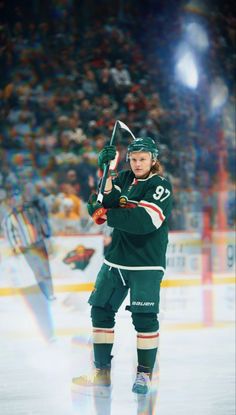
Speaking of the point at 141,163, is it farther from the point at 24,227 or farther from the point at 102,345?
the point at 24,227

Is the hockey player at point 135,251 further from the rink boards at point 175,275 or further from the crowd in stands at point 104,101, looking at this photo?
the crowd in stands at point 104,101

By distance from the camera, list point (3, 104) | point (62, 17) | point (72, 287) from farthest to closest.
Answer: point (62, 17), point (3, 104), point (72, 287)

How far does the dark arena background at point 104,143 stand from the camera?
423cm

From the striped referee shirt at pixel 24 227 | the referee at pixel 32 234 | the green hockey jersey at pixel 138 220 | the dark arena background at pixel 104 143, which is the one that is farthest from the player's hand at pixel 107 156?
the striped referee shirt at pixel 24 227

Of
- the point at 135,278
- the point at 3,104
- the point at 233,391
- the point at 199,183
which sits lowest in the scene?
the point at 199,183

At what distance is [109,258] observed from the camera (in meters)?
2.23

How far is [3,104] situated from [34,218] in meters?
1.93

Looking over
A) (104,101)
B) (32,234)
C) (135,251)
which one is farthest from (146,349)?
(104,101)

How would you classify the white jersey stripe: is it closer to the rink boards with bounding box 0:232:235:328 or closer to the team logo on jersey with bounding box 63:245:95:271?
the rink boards with bounding box 0:232:235:328

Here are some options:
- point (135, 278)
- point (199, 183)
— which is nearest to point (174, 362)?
point (135, 278)

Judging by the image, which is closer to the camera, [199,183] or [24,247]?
[24,247]

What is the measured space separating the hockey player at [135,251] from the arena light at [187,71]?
5554mm

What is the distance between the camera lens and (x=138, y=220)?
2.05 m

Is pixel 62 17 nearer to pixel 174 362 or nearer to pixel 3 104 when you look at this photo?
pixel 3 104
